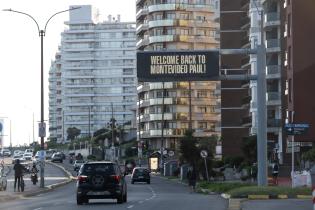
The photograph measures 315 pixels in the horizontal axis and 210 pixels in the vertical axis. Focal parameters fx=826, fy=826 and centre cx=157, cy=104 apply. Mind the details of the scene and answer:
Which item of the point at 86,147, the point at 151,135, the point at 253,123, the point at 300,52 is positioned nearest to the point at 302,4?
the point at 300,52

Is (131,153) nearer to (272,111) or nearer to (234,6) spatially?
(234,6)

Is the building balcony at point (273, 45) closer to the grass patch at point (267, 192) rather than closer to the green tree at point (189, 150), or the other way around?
the green tree at point (189, 150)

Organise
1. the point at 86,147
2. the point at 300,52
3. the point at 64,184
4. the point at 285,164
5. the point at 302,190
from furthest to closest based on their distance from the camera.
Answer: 1. the point at 86,147
2. the point at 285,164
3. the point at 300,52
4. the point at 64,184
5. the point at 302,190

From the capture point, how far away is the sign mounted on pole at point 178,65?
3856cm

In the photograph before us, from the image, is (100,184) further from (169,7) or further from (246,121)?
(169,7)

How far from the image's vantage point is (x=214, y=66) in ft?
127

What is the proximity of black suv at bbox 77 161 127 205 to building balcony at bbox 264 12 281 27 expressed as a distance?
53.0 meters

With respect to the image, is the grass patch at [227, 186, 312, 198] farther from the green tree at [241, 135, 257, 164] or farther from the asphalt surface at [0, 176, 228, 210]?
the green tree at [241, 135, 257, 164]

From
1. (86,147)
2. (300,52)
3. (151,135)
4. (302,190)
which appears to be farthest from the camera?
(86,147)

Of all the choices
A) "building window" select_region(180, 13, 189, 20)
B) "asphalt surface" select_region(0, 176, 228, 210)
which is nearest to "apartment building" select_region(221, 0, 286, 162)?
"asphalt surface" select_region(0, 176, 228, 210)

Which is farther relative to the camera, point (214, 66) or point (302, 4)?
point (302, 4)

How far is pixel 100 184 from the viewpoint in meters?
32.3

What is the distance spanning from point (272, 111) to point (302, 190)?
49500 mm

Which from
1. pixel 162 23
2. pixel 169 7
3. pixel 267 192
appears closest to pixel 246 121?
pixel 162 23
